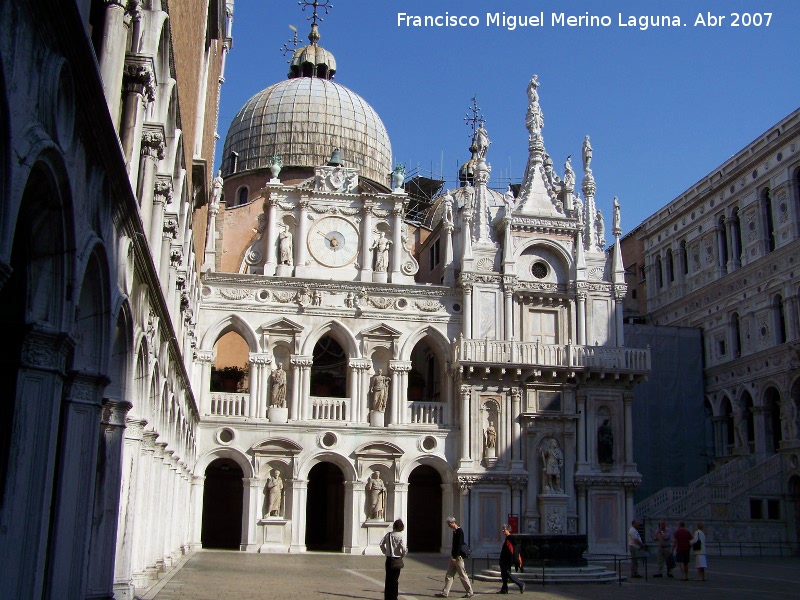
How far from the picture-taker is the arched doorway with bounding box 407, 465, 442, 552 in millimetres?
34219

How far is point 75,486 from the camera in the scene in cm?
962

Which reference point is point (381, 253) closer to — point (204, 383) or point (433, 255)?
point (433, 255)

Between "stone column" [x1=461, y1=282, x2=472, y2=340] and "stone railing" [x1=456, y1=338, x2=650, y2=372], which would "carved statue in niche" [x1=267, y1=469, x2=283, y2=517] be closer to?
"stone railing" [x1=456, y1=338, x2=650, y2=372]

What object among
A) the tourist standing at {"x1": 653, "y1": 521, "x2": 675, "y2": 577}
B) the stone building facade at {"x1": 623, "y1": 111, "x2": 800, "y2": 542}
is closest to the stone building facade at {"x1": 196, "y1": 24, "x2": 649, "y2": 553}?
the stone building facade at {"x1": 623, "y1": 111, "x2": 800, "y2": 542}

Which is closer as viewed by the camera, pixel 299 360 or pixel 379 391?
pixel 299 360

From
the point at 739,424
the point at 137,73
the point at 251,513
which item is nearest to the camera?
the point at 137,73

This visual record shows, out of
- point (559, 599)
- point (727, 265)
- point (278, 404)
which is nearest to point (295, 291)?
point (278, 404)

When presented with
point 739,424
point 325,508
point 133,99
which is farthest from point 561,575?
point 739,424

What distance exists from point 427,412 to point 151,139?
20594 mm

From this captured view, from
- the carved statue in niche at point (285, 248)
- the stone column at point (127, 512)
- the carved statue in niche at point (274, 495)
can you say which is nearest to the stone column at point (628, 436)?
the carved statue in niche at point (274, 495)

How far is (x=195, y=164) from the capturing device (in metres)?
22.2

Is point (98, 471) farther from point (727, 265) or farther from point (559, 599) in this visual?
point (727, 265)

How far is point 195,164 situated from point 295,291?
9.48m

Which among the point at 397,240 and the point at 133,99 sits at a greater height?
the point at 397,240
